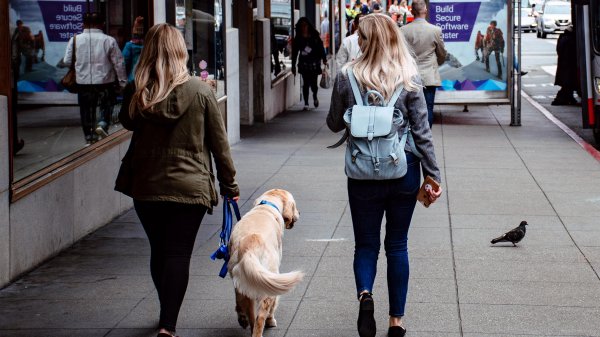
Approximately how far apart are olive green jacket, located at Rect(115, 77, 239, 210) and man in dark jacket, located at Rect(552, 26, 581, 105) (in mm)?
16716

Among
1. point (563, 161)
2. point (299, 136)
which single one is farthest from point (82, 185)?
point (299, 136)

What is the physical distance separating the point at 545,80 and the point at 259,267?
24802 millimetres

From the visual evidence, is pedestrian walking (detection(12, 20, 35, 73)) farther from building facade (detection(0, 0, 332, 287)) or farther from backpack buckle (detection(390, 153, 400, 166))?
backpack buckle (detection(390, 153, 400, 166))

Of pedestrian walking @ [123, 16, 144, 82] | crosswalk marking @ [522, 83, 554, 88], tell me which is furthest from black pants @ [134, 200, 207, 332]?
crosswalk marking @ [522, 83, 554, 88]

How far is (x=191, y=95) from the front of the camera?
548cm

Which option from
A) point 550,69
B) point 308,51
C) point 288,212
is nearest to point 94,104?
point 288,212

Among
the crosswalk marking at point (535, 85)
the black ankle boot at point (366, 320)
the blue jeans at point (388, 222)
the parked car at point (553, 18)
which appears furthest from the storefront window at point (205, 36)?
the parked car at point (553, 18)

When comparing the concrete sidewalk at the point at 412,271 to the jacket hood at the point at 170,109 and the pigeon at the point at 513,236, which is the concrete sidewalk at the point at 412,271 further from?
the jacket hood at the point at 170,109

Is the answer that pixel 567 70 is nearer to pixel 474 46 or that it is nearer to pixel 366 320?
pixel 474 46

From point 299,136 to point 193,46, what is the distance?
354 cm

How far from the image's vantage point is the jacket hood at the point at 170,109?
543 centimetres

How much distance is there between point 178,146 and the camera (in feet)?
18.0

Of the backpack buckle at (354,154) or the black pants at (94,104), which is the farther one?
the black pants at (94,104)

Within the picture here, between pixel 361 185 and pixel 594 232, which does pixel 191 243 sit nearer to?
pixel 361 185
